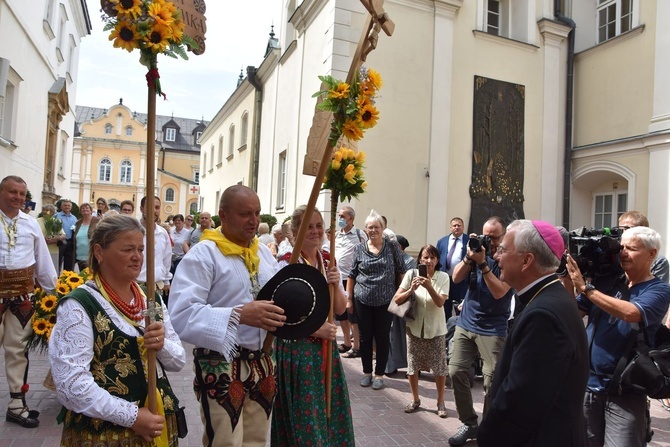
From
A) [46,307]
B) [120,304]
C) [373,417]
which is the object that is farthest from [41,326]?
[373,417]

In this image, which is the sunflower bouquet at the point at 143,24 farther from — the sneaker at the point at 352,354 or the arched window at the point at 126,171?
the arched window at the point at 126,171

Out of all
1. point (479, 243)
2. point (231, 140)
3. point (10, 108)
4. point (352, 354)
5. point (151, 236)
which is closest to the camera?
point (151, 236)

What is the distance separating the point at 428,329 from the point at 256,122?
15.1 meters

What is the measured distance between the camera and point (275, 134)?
55.8 ft

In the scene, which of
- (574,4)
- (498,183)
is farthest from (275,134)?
(574,4)

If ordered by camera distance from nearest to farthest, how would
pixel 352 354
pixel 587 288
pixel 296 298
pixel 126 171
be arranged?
pixel 296 298 < pixel 587 288 < pixel 352 354 < pixel 126 171

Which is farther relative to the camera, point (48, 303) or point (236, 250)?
point (48, 303)

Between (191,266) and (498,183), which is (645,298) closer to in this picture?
(191,266)

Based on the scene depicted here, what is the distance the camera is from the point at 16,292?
4609mm

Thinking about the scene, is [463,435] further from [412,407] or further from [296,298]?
[296,298]

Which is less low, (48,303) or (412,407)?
(48,303)

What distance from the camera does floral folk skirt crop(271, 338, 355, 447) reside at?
10.5 feet

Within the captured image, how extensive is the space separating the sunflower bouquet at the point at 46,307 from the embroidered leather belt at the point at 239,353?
86.8 inches

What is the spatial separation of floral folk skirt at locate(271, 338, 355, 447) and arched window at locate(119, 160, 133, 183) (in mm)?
54208
